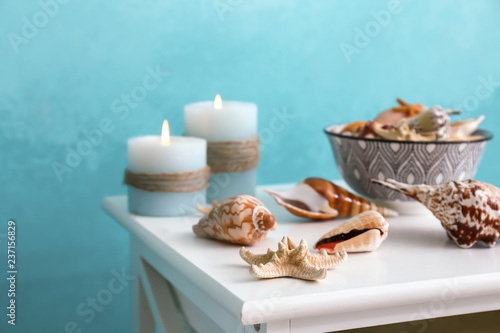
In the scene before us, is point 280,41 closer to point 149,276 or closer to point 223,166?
point 223,166

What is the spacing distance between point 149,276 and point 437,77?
1.02 metres

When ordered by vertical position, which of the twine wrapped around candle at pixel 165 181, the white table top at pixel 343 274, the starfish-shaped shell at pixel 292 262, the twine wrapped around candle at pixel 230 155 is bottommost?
the white table top at pixel 343 274

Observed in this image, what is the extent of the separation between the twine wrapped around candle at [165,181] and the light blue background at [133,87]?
1.61ft

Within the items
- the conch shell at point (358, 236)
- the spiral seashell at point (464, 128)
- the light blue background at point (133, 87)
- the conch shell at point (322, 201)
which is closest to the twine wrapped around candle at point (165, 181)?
the conch shell at point (322, 201)

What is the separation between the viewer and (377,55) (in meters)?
1.54

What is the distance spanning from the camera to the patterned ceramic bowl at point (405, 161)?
32.9 inches

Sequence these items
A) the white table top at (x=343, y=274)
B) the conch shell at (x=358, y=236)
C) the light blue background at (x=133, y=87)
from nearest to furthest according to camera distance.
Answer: the white table top at (x=343, y=274) → the conch shell at (x=358, y=236) → the light blue background at (x=133, y=87)

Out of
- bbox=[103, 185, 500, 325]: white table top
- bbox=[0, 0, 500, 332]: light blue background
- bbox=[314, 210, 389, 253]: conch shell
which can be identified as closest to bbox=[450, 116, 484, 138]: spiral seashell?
bbox=[103, 185, 500, 325]: white table top

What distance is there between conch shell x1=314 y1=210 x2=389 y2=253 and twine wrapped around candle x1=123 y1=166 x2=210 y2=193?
0.21 m

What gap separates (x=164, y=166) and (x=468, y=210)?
0.37 meters

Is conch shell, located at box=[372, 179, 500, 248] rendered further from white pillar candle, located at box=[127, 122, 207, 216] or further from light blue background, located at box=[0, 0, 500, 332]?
light blue background, located at box=[0, 0, 500, 332]

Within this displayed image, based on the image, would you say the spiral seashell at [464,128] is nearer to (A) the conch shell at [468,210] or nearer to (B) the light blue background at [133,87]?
(A) the conch shell at [468,210]

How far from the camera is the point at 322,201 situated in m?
0.84

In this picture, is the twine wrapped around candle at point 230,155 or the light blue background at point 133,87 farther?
the light blue background at point 133,87
